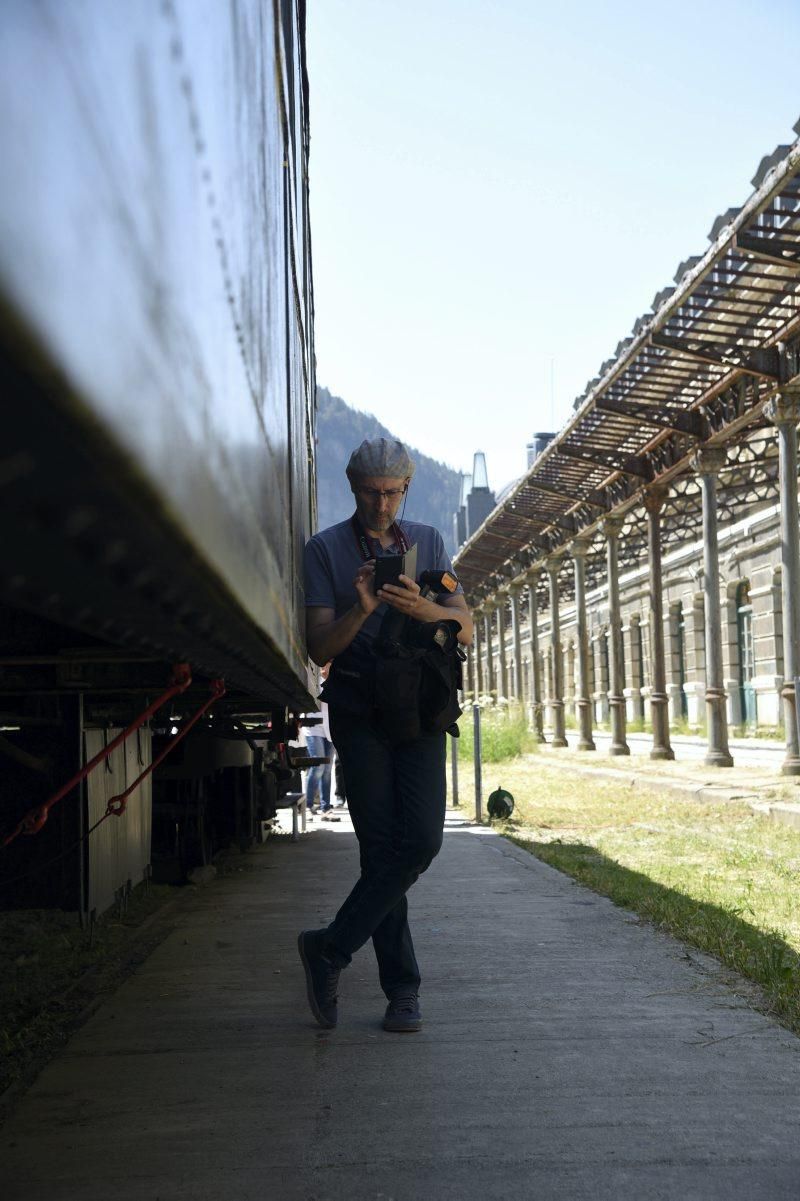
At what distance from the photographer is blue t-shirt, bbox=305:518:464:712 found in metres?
4.29

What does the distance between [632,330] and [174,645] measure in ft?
52.7

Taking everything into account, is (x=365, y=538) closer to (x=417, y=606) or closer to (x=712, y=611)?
(x=417, y=606)

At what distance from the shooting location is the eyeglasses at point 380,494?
4301mm

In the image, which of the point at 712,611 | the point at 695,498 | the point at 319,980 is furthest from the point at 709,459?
the point at 319,980

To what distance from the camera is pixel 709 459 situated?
18.3 metres

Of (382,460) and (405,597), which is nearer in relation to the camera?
(405,597)

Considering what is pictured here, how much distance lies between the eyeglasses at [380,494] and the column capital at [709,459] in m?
14.7

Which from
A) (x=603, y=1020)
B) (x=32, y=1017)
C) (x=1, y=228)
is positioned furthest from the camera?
(x=32, y=1017)

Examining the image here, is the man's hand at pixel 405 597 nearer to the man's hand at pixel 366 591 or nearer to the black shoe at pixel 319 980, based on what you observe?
the man's hand at pixel 366 591

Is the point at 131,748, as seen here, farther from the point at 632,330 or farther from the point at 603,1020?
the point at 632,330

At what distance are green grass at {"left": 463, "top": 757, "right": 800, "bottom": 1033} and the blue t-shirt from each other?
72.1 inches

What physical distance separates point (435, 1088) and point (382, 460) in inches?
74.8

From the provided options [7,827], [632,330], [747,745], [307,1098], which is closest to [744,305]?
[632,330]

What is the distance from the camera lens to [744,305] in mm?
14227
